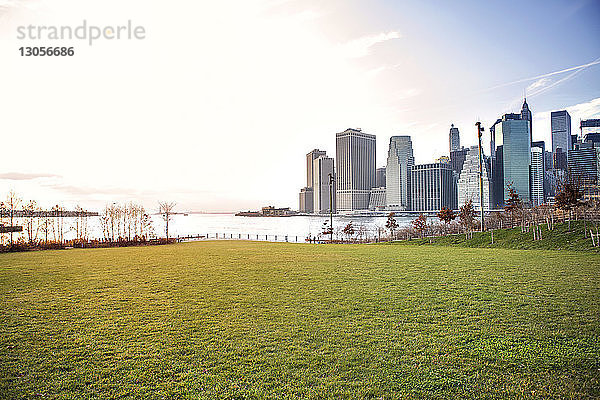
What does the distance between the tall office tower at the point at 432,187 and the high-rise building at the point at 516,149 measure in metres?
19.3

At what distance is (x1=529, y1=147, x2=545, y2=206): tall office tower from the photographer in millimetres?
70338

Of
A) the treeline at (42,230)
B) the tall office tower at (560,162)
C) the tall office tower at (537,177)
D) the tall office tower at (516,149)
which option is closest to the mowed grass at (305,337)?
the treeline at (42,230)

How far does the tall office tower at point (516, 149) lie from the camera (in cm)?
8969

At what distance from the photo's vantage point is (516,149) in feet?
336

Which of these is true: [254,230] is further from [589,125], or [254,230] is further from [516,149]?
[589,125]

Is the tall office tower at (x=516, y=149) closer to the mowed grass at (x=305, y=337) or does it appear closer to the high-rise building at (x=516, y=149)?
the high-rise building at (x=516, y=149)

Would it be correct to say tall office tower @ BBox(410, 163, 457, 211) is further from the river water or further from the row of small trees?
the row of small trees

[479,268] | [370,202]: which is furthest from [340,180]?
[479,268]

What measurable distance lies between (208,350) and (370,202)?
150 m

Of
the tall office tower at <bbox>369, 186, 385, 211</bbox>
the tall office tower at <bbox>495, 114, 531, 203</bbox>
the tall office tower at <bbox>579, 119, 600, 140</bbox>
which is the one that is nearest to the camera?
the tall office tower at <bbox>495, 114, 531, 203</bbox>

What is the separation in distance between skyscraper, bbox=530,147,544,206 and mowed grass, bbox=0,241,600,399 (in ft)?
221

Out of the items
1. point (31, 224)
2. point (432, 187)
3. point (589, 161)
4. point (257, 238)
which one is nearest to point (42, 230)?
point (31, 224)

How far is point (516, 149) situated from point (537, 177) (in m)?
26.7

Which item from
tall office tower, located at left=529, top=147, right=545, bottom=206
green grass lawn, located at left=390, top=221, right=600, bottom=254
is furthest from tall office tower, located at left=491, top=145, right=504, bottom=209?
green grass lawn, located at left=390, top=221, right=600, bottom=254
